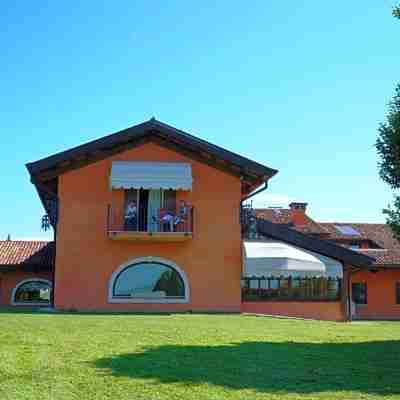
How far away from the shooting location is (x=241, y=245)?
26.2m

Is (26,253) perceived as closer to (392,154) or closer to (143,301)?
(143,301)

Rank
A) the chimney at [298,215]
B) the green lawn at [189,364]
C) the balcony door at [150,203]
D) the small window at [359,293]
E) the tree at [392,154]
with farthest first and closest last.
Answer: the chimney at [298,215] → the small window at [359,293] → the balcony door at [150,203] → the tree at [392,154] → the green lawn at [189,364]

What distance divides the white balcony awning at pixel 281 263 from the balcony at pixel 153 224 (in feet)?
9.40

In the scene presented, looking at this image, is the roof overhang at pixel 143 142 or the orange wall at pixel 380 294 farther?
the orange wall at pixel 380 294

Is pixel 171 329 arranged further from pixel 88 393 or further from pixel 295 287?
pixel 295 287

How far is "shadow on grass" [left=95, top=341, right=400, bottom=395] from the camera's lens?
27.7 ft

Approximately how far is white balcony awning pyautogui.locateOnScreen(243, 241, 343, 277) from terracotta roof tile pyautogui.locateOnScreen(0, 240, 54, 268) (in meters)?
12.0

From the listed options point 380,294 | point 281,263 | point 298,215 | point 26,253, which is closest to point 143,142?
point 281,263

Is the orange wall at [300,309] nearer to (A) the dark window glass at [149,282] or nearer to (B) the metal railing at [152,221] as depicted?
(A) the dark window glass at [149,282]

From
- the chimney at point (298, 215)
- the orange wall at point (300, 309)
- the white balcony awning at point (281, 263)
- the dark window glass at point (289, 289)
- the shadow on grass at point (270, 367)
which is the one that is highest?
the chimney at point (298, 215)

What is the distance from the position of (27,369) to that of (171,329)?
6.01 metres

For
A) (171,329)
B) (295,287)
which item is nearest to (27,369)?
(171,329)

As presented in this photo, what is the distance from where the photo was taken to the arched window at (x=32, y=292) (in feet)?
109

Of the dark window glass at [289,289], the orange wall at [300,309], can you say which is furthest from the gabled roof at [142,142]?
the orange wall at [300,309]
